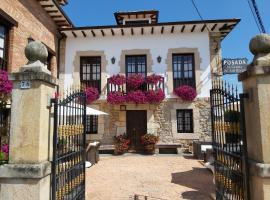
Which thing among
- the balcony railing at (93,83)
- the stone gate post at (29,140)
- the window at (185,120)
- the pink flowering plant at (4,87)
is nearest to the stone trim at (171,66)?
the window at (185,120)

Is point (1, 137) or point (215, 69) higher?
point (215, 69)

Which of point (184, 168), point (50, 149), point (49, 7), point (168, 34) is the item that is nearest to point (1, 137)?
point (50, 149)

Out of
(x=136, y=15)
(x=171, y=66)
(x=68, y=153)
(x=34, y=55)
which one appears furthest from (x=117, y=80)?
(x=34, y=55)

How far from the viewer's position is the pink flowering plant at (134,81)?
12.2 metres

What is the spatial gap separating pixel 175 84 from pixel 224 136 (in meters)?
8.62

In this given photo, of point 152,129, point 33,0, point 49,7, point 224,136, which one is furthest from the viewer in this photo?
point 152,129

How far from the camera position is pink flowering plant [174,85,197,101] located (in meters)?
12.0

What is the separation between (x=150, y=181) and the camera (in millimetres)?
6551

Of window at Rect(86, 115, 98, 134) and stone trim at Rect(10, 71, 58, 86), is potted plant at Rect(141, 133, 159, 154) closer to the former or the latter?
window at Rect(86, 115, 98, 134)

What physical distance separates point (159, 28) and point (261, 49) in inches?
378

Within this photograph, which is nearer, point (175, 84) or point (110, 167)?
point (110, 167)

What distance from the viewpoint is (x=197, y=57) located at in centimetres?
1248

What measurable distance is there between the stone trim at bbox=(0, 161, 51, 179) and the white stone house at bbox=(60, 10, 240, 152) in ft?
30.3

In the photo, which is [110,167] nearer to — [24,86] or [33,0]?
[24,86]
